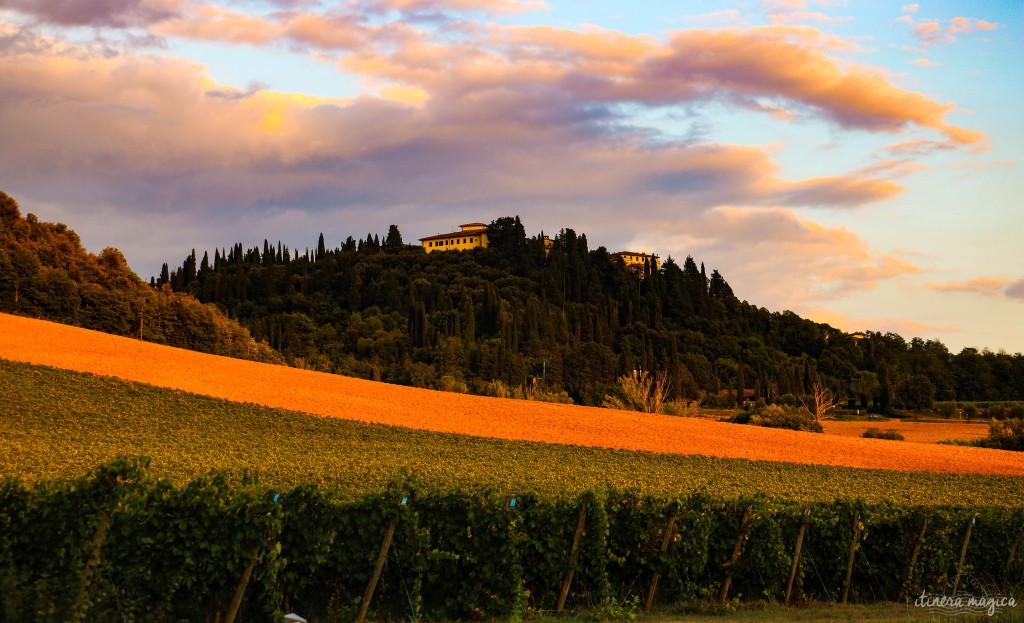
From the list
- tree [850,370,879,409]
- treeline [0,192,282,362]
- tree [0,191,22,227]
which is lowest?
tree [850,370,879,409]

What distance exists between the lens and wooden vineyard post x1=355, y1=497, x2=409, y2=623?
11.2 meters

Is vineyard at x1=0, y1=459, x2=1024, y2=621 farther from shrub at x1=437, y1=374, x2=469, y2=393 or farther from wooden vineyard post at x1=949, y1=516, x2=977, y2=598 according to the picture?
shrub at x1=437, y1=374, x2=469, y2=393

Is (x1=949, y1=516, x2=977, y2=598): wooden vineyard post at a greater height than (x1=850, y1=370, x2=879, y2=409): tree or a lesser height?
lesser

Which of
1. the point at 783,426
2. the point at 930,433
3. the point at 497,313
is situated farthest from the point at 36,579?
the point at 497,313

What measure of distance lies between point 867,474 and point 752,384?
7561 centimetres

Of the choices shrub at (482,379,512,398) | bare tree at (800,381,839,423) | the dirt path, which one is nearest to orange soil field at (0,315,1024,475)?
shrub at (482,379,512,398)

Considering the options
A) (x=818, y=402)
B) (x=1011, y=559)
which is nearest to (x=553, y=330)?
(x=818, y=402)

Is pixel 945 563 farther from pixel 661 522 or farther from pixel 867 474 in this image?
pixel 867 474

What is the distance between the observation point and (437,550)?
39.6 ft

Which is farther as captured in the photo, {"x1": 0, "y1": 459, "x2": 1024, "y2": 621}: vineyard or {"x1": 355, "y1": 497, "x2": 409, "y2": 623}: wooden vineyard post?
{"x1": 355, "y1": 497, "x2": 409, "y2": 623}: wooden vineyard post

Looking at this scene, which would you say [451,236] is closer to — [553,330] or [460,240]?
[460,240]

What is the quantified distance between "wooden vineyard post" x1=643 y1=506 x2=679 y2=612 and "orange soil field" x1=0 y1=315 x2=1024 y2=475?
2629 cm

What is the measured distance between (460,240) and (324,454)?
487 feet

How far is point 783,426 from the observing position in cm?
5822
